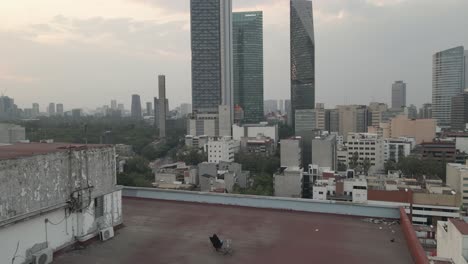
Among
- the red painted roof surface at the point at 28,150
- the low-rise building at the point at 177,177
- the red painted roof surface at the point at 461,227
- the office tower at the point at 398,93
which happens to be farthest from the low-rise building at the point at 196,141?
the office tower at the point at 398,93

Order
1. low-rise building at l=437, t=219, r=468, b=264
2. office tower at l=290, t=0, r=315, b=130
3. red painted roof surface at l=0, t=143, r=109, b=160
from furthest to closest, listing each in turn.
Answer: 1. office tower at l=290, t=0, r=315, b=130
2. low-rise building at l=437, t=219, r=468, b=264
3. red painted roof surface at l=0, t=143, r=109, b=160

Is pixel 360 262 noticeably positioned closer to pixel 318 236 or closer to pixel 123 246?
pixel 318 236

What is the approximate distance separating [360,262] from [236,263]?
88 centimetres

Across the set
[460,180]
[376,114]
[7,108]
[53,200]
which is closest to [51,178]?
[53,200]

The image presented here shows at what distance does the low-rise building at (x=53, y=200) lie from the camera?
7.49ft

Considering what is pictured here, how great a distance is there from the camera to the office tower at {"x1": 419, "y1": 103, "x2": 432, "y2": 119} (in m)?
63.6

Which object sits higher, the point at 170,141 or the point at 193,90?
the point at 193,90

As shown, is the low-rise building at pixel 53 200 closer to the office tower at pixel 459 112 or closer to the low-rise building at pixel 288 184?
the low-rise building at pixel 288 184

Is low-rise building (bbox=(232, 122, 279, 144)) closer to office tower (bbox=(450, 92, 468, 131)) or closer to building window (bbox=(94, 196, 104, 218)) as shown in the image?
office tower (bbox=(450, 92, 468, 131))

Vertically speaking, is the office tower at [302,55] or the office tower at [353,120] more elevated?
the office tower at [302,55]

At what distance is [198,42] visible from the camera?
50938 millimetres

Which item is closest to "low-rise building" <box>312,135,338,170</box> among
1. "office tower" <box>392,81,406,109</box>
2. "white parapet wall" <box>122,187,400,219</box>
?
"white parapet wall" <box>122,187,400,219</box>

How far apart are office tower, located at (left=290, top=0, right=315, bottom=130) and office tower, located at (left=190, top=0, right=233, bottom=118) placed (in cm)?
945

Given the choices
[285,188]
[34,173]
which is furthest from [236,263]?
[285,188]
